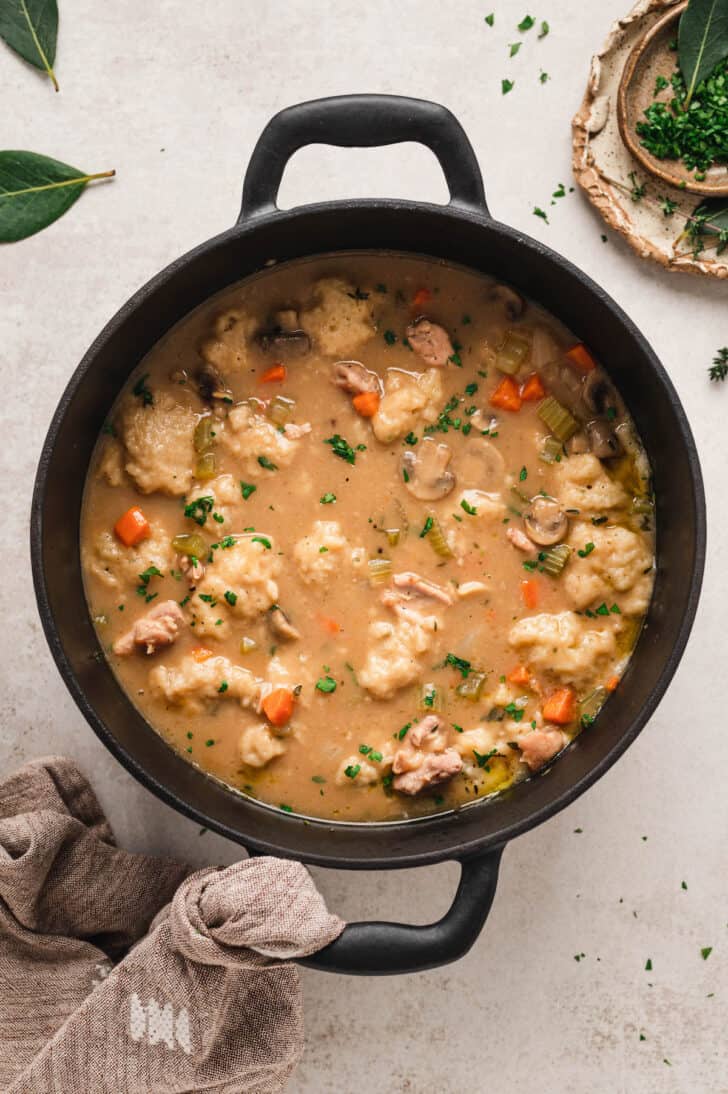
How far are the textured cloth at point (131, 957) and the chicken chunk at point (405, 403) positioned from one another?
1.50 metres

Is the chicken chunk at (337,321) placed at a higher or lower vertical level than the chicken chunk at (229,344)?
higher

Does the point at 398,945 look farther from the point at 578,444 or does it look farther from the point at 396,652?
the point at 578,444

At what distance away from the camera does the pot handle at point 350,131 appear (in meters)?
3.33

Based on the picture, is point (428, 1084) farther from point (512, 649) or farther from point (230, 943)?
point (512, 649)

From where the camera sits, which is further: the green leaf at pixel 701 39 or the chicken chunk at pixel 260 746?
the green leaf at pixel 701 39

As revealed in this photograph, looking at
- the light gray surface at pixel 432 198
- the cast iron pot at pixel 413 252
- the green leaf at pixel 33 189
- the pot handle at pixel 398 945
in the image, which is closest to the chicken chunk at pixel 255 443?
the cast iron pot at pixel 413 252

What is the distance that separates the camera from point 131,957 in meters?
3.64

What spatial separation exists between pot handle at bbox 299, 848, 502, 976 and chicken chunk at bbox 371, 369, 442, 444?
5.21 ft

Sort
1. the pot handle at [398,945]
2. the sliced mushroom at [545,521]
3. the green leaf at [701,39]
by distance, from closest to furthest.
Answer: the pot handle at [398,945] → the sliced mushroom at [545,521] → the green leaf at [701,39]

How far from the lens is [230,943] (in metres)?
3.36

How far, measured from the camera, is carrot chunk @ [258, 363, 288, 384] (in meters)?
3.77

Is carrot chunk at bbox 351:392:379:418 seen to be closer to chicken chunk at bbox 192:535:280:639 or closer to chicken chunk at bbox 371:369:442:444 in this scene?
chicken chunk at bbox 371:369:442:444

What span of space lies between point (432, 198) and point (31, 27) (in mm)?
1656

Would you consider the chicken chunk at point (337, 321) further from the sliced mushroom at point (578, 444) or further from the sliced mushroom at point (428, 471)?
the sliced mushroom at point (578, 444)
